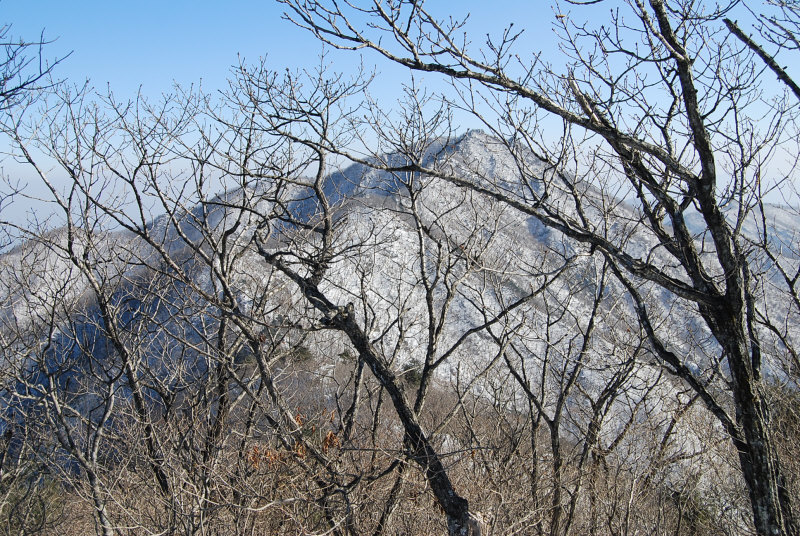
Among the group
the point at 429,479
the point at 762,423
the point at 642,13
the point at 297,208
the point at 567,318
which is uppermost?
the point at 567,318

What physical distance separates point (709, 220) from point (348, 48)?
3.35 metres

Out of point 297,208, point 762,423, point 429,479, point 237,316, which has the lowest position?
point 429,479

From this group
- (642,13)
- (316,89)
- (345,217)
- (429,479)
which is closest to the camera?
(642,13)

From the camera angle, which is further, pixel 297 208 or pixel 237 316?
pixel 297 208

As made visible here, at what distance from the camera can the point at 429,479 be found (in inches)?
226

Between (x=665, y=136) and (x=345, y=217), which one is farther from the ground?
(x=665, y=136)

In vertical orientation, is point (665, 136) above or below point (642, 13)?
below

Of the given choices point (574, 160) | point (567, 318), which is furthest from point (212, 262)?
point (567, 318)

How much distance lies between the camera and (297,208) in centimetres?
839

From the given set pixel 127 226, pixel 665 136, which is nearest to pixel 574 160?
pixel 665 136

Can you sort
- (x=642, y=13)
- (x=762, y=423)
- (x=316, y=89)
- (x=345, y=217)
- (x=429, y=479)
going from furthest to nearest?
(x=345, y=217), (x=316, y=89), (x=429, y=479), (x=762, y=423), (x=642, y=13)

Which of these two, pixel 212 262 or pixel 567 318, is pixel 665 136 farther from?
pixel 567 318

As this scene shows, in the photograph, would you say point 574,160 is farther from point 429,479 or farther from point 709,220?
point 429,479

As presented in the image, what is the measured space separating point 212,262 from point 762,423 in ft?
20.0
